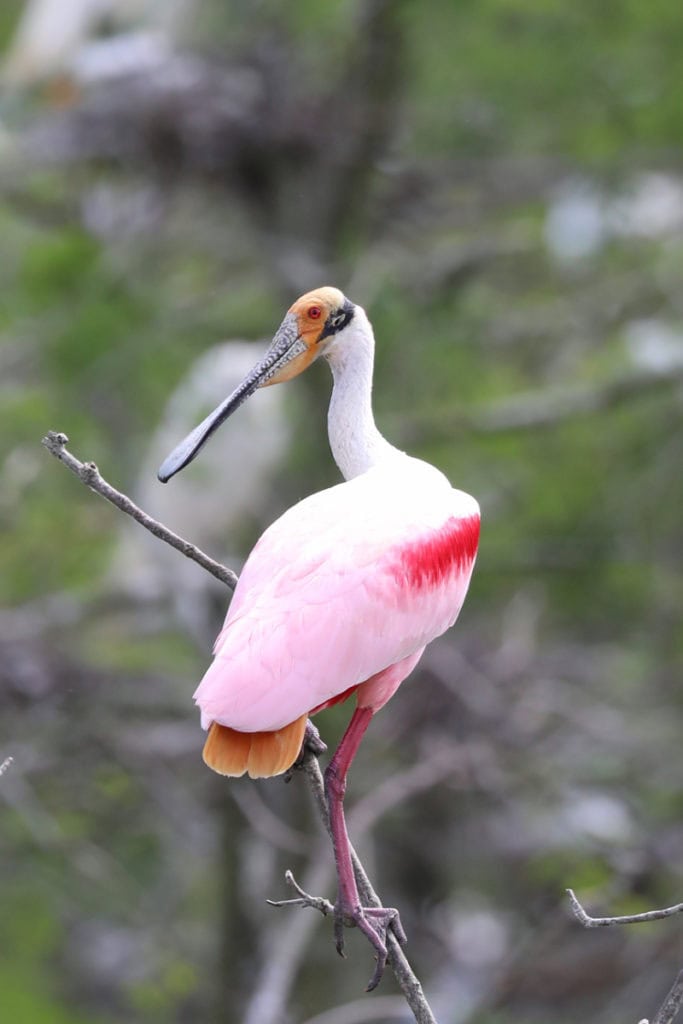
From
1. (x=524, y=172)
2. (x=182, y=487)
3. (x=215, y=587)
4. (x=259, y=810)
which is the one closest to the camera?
(x=259, y=810)

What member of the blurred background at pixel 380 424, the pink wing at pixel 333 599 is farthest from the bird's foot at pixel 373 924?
the blurred background at pixel 380 424

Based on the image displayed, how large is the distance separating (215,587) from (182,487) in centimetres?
78

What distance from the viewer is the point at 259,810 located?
21.2 ft

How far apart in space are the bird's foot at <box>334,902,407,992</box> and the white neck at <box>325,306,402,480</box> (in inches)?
28.1

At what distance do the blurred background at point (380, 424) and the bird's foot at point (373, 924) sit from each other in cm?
282

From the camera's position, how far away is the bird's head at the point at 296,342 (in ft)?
9.34

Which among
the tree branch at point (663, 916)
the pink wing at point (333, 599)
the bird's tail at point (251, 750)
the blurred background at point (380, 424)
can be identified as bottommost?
the blurred background at point (380, 424)

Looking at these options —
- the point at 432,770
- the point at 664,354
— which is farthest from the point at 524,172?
the point at 432,770

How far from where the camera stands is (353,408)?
112 inches

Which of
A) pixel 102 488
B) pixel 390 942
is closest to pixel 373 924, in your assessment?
pixel 390 942

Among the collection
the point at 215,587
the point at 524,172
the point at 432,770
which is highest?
the point at 524,172

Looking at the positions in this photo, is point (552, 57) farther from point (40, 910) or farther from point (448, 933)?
point (40, 910)

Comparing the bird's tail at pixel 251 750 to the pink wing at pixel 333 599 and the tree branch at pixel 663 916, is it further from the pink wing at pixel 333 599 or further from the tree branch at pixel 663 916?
the tree branch at pixel 663 916

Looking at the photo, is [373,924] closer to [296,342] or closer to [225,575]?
[225,575]
